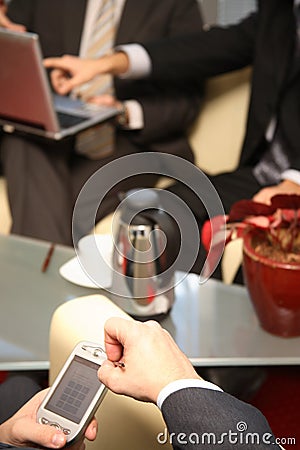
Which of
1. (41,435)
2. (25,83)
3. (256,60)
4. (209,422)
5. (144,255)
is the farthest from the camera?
(256,60)

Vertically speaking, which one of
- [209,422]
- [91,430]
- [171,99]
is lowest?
[171,99]

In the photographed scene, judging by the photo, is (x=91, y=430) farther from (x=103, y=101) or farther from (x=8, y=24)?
(x=8, y=24)

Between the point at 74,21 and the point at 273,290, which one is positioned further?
the point at 74,21

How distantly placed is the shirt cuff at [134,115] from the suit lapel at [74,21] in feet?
1.05

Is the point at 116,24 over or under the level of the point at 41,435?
under

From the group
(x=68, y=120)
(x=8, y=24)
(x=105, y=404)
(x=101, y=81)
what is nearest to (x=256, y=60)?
(x=101, y=81)

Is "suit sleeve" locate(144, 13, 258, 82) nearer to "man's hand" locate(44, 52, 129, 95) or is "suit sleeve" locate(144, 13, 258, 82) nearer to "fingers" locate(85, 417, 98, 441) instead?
"man's hand" locate(44, 52, 129, 95)

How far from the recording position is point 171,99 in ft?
8.51

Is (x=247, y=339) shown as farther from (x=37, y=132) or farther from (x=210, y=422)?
(x=37, y=132)

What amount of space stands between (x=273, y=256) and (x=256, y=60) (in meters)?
1.10

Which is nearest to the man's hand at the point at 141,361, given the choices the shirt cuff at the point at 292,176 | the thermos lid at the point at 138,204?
the thermos lid at the point at 138,204

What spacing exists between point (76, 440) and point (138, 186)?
5.04 ft

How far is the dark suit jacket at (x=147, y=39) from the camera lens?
2.56m

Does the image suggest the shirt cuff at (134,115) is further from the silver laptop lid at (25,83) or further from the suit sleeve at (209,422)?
the suit sleeve at (209,422)
